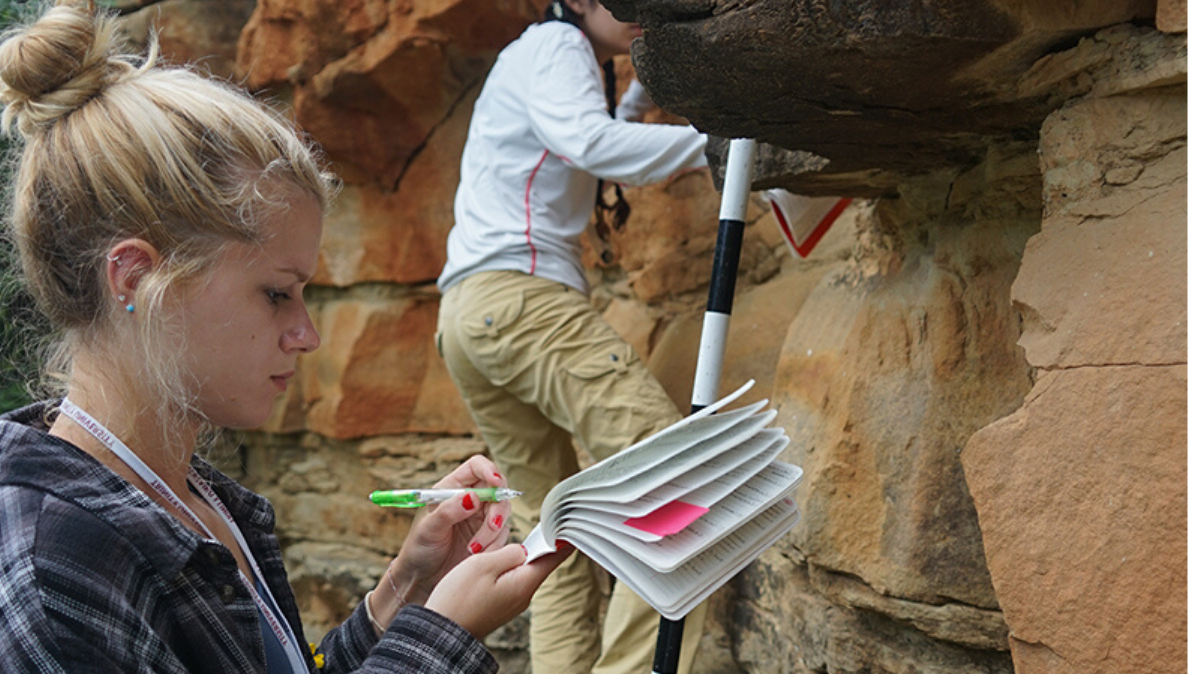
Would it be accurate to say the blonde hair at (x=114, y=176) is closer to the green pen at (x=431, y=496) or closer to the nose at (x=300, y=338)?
the nose at (x=300, y=338)

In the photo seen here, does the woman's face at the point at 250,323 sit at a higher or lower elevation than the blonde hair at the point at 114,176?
lower

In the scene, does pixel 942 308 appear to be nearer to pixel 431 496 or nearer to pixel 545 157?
pixel 431 496

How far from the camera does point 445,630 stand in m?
1.12

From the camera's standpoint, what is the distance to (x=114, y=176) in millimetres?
1042

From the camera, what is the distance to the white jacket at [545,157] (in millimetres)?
2229

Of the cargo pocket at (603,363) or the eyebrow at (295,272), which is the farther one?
the cargo pocket at (603,363)

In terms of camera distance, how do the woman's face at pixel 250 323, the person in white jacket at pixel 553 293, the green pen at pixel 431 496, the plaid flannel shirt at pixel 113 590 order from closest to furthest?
1. the plaid flannel shirt at pixel 113 590
2. the woman's face at pixel 250 323
3. the green pen at pixel 431 496
4. the person in white jacket at pixel 553 293

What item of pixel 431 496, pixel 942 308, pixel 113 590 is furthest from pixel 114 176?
pixel 942 308

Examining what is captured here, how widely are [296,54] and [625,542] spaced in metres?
2.79

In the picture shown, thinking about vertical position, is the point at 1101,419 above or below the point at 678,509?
above

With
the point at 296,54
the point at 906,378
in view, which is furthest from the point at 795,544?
the point at 296,54

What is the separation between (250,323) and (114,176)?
192 millimetres

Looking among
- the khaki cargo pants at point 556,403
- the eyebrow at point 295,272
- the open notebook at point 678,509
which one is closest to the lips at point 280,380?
the eyebrow at point 295,272

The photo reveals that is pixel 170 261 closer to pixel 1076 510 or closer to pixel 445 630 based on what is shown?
pixel 445 630
